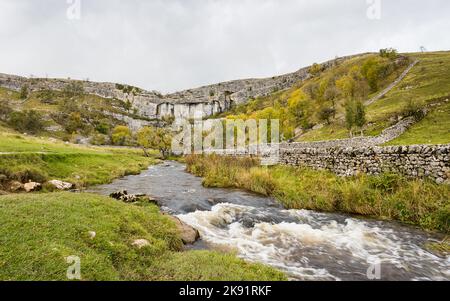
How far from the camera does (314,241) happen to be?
10.8 m

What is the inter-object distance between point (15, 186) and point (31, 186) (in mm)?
828

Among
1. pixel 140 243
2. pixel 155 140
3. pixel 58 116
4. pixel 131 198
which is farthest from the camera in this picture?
pixel 58 116

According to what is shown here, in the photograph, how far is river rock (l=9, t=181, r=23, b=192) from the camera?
51.6 ft

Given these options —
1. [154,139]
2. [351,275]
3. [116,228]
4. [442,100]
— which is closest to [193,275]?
[116,228]

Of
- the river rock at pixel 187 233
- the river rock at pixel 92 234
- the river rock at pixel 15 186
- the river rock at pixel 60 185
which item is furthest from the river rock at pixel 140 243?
the river rock at pixel 60 185

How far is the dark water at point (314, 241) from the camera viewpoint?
8352 mm

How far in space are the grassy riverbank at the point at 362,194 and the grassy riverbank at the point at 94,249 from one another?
28.8 feet

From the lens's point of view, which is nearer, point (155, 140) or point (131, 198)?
point (131, 198)

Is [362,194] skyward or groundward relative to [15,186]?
groundward

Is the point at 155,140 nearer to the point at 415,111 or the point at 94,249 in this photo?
the point at 415,111

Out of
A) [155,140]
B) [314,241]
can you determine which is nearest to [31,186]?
[314,241]

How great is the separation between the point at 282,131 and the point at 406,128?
101 feet

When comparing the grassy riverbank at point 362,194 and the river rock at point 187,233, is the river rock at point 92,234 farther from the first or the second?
the grassy riverbank at point 362,194

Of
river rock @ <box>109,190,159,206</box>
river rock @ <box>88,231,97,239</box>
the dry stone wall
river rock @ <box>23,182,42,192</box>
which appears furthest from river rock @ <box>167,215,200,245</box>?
the dry stone wall
